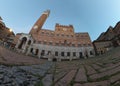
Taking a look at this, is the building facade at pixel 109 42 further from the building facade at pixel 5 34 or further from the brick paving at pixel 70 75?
the building facade at pixel 5 34

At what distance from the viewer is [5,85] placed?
14.1ft

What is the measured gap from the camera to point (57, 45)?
4228 cm

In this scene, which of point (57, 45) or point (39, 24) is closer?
point (57, 45)

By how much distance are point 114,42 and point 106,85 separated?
3424cm

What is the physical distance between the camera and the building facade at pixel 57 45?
39406 mm

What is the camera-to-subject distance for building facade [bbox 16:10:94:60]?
3941 cm

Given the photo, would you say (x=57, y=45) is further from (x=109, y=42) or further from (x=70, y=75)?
(x=70, y=75)

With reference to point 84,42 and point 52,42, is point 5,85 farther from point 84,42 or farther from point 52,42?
point 84,42

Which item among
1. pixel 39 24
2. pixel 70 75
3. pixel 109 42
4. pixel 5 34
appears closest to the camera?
pixel 70 75

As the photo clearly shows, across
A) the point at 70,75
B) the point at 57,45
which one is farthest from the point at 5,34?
the point at 70,75

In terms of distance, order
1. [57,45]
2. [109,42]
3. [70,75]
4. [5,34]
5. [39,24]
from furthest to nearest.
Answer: [39,24] < [5,34] < [57,45] < [109,42] < [70,75]

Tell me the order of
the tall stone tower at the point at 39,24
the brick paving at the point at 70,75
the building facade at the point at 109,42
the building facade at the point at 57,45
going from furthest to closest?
the tall stone tower at the point at 39,24, the building facade at the point at 57,45, the building facade at the point at 109,42, the brick paving at the point at 70,75

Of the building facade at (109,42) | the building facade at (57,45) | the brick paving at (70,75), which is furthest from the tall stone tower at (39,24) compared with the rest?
the brick paving at (70,75)

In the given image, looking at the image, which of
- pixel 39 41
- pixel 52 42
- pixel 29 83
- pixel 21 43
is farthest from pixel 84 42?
pixel 29 83
